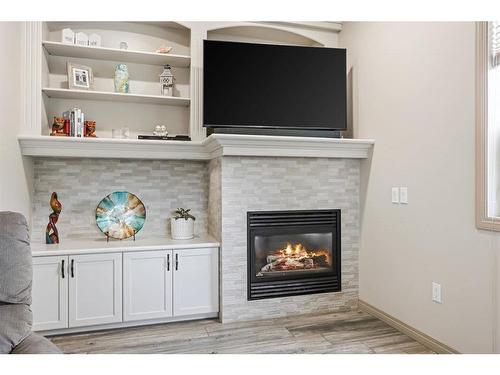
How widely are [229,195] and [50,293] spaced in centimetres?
155

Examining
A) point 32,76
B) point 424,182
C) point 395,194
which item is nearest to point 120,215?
point 32,76

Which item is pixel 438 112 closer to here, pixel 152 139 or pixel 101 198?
pixel 152 139

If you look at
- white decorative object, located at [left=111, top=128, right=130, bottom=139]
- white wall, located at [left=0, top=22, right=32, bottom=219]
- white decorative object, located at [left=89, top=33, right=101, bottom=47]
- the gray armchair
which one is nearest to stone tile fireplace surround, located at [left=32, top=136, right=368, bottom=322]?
white decorative object, located at [left=111, top=128, right=130, bottom=139]

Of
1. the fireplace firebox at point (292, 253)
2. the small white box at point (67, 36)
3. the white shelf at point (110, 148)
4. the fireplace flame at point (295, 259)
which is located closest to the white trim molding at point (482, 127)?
Answer: the fireplace firebox at point (292, 253)

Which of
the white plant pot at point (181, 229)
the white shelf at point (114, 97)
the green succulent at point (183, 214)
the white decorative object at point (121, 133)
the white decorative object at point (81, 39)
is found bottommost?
the white plant pot at point (181, 229)

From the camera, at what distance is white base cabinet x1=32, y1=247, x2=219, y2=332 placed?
2662 mm

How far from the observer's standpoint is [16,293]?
4.69 ft

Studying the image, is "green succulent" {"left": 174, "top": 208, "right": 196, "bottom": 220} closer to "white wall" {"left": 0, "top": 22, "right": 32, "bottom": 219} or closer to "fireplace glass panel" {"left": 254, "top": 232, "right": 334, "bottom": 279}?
"fireplace glass panel" {"left": 254, "top": 232, "right": 334, "bottom": 279}

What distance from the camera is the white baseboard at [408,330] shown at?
2367mm

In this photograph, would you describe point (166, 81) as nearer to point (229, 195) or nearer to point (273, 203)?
point (229, 195)

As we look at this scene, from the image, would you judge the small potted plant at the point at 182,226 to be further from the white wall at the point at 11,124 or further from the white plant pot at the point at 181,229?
the white wall at the point at 11,124

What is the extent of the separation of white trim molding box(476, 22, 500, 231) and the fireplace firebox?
1.31 m

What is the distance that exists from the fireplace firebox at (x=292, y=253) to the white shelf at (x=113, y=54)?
1563 millimetres
